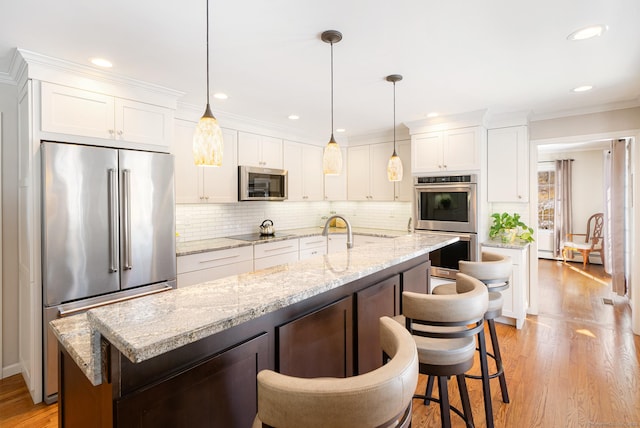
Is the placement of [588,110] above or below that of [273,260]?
above

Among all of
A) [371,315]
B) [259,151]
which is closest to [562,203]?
[259,151]

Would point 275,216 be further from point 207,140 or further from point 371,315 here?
point 207,140

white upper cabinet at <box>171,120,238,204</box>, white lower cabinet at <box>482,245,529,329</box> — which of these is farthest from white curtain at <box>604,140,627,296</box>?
white upper cabinet at <box>171,120,238,204</box>

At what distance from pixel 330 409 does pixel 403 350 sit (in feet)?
1.01

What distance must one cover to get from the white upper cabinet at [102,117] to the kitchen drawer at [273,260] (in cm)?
164

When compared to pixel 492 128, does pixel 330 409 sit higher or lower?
lower

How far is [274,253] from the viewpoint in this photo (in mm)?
4129

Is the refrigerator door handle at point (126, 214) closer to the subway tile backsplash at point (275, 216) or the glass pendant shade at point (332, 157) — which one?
the subway tile backsplash at point (275, 216)

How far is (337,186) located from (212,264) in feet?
8.43

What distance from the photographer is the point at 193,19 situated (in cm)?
186

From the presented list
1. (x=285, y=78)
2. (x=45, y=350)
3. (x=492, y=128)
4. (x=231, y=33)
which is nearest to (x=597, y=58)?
(x=492, y=128)

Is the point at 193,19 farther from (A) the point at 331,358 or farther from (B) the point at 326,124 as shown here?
(B) the point at 326,124

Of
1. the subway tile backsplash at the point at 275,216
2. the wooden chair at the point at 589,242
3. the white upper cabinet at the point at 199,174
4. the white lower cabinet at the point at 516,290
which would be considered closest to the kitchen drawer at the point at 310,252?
the subway tile backsplash at the point at 275,216

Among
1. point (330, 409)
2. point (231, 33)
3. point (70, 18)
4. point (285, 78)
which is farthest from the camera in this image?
point (285, 78)
